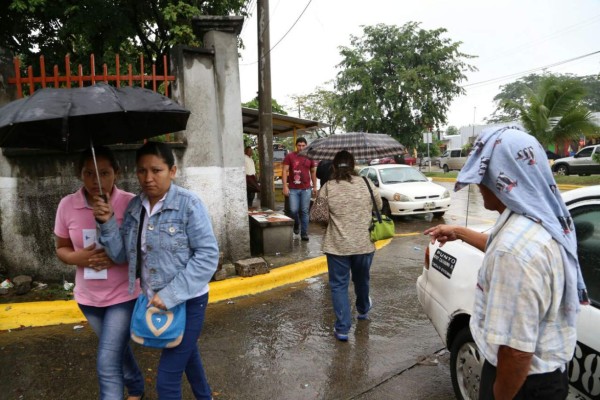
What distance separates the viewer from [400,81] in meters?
24.4

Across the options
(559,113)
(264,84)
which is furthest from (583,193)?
(559,113)

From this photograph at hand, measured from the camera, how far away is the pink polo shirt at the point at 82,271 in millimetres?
2340

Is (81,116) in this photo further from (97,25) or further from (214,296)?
(97,25)

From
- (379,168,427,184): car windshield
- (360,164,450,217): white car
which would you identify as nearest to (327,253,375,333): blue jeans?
(360,164,450,217): white car

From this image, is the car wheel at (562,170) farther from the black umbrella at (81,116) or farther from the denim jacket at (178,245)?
the denim jacket at (178,245)

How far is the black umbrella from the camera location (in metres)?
2.01

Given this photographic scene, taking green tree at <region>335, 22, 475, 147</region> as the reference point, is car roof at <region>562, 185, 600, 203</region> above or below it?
below

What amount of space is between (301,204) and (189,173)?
2.59 metres

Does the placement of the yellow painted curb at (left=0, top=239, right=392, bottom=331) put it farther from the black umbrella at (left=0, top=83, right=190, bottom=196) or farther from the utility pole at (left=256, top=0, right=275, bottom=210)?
the black umbrella at (left=0, top=83, right=190, bottom=196)

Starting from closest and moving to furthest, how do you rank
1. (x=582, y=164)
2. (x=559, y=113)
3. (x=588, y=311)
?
(x=588, y=311) → (x=559, y=113) → (x=582, y=164)

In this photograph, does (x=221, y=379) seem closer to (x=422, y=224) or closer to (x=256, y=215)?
(x=256, y=215)

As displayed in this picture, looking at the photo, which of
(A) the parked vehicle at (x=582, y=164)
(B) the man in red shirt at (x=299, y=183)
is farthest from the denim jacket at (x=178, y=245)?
(A) the parked vehicle at (x=582, y=164)

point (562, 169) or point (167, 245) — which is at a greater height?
point (167, 245)

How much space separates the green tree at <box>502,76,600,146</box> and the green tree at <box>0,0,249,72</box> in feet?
47.1
